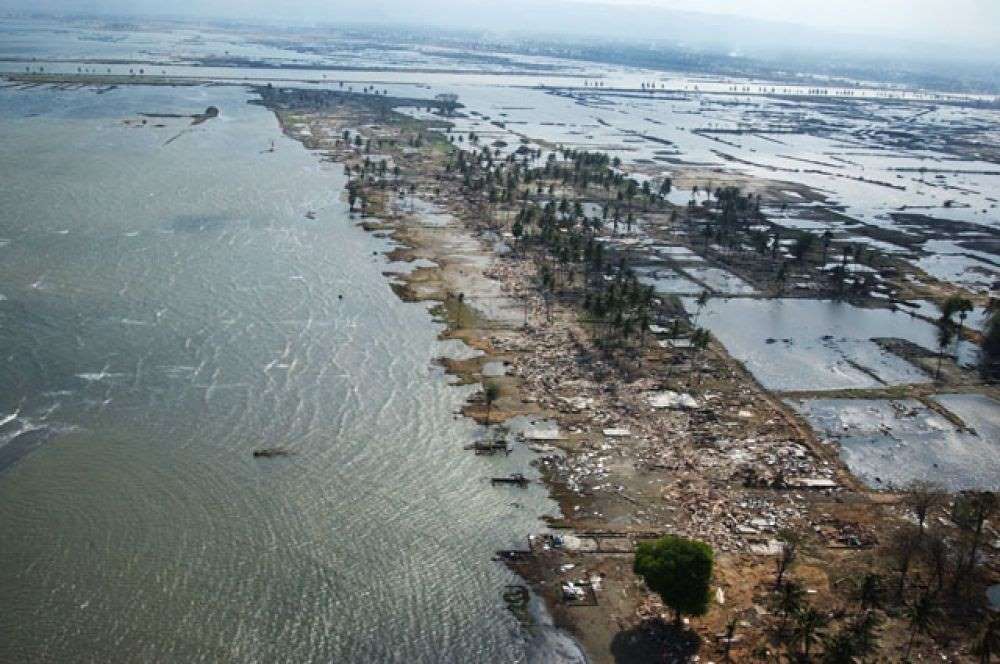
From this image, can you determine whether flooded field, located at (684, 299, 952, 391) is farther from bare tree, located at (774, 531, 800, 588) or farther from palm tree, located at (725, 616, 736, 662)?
palm tree, located at (725, 616, 736, 662)

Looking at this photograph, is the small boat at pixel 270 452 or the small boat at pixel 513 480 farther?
the small boat at pixel 270 452

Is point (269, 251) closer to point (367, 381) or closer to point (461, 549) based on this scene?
point (367, 381)

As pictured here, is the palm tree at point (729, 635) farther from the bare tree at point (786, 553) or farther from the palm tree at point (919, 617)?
the palm tree at point (919, 617)

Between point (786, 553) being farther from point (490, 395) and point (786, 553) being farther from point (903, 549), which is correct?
point (490, 395)

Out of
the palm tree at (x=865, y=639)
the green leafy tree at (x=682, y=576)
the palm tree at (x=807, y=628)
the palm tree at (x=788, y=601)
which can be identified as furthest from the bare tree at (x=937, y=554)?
the green leafy tree at (x=682, y=576)

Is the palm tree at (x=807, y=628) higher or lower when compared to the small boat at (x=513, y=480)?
higher
